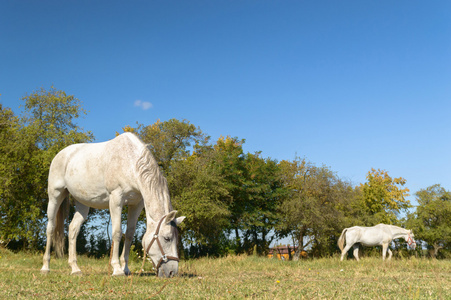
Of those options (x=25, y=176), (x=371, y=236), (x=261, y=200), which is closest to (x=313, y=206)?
(x=261, y=200)

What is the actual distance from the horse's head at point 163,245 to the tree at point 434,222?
93.2 feet

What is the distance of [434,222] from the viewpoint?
3066cm

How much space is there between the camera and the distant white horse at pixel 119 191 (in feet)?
22.1

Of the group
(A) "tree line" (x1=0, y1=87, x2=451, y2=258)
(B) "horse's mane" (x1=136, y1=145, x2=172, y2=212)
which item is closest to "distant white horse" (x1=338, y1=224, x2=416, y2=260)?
(A) "tree line" (x1=0, y1=87, x2=451, y2=258)

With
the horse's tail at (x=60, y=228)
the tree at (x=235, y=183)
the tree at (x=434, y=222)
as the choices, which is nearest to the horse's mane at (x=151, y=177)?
the horse's tail at (x=60, y=228)

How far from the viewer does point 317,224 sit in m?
27.9

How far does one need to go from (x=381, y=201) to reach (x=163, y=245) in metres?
29.8

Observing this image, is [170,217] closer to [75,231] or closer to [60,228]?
[75,231]

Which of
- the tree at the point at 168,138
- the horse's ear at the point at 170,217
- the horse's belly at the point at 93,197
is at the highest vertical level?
the tree at the point at 168,138

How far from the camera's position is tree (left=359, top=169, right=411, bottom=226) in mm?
30516

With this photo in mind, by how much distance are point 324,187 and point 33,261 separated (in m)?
24.6

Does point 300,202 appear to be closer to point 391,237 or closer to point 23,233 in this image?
point 391,237

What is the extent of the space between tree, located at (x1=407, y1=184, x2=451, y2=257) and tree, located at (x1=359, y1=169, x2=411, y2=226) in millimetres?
1590

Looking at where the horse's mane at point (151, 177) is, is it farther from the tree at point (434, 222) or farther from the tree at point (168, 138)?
the tree at point (434, 222)
